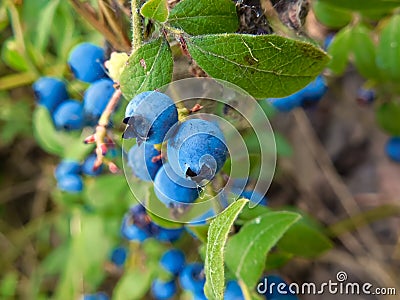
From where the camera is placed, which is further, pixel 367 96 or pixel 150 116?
pixel 367 96

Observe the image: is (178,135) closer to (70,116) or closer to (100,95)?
(100,95)

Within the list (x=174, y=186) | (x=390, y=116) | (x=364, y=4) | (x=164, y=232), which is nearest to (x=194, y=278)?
(x=164, y=232)

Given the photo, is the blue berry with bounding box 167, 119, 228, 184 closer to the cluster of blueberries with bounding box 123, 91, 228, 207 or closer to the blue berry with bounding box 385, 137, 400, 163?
the cluster of blueberries with bounding box 123, 91, 228, 207

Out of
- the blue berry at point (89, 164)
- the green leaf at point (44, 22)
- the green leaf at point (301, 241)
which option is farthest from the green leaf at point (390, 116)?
the green leaf at point (44, 22)

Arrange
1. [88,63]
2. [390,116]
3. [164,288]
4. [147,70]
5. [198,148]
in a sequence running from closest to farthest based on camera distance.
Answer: [198,148]
[147,70]
[88,63]
[164,288]
[390,116]

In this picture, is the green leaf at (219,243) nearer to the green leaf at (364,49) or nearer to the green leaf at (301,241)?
the green leaf at (301,241)

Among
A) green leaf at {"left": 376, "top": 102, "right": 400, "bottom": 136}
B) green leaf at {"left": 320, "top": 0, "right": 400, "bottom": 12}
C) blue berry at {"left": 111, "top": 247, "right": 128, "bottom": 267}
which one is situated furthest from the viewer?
blue berry at {"left": 111, "top": 247, "right": 128, "bottom": 267}

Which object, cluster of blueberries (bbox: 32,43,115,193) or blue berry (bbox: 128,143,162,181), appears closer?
blue berry (bbox: 128,143,162,181)


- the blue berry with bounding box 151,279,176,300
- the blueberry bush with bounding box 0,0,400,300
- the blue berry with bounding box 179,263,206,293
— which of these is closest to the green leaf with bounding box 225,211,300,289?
the blueberry bush with bounding box 0,0,400,300
